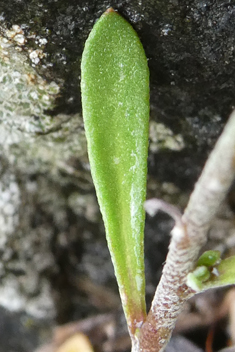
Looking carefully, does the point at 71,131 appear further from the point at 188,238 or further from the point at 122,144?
the point at 188,238

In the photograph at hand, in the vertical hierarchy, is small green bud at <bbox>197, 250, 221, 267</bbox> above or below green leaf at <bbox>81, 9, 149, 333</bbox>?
below

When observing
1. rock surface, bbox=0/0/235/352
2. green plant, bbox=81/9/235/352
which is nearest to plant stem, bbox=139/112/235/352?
green plant, bbox=81/9/235/352

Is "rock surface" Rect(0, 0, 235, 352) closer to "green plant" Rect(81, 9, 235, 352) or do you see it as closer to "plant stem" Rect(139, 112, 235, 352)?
"green plant" Rect(81, 9, 235, 352)

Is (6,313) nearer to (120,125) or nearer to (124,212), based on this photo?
(124,212)

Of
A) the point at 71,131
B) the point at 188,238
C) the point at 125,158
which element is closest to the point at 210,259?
the point at 188,238

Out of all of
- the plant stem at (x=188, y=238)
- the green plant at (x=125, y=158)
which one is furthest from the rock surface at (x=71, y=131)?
the plant stem at (x=188, y=238)

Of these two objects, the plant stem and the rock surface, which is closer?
the plant stem

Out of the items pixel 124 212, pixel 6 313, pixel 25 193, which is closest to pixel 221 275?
pixel 124 212

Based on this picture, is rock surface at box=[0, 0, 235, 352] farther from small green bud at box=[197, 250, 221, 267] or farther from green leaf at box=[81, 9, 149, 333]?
small green bud at box=[197, 250, 221, 267]
